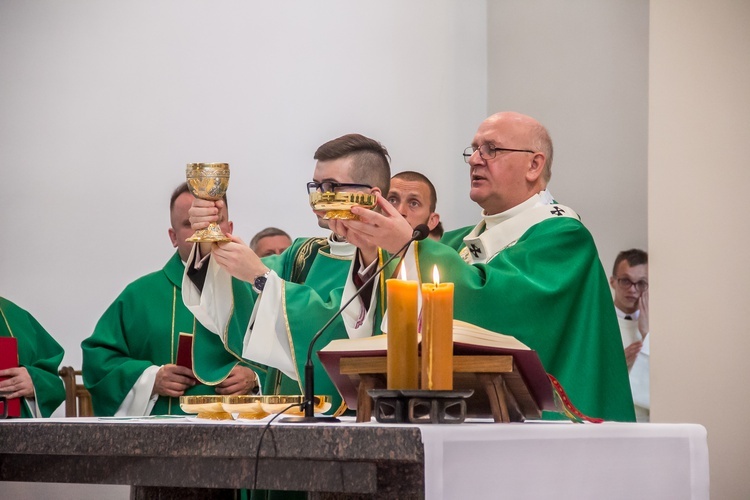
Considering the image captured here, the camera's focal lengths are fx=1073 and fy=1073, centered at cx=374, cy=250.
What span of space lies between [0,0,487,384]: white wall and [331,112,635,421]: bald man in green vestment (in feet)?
6.36

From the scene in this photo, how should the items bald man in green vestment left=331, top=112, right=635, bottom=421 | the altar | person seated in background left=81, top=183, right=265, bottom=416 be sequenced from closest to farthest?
the altar → bald man in green vestment left=331, top=112, right=635, bottom=421 → person seated in background left=81, top=183, right=265, bottom=416

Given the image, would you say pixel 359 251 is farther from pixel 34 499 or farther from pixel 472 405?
pixel 34 499

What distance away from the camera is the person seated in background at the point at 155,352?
200 inches

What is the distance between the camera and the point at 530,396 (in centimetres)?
252

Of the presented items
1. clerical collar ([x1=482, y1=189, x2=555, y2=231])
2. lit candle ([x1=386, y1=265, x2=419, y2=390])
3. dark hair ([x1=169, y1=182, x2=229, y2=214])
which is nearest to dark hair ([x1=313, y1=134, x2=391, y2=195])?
clerical collar ([x1=482, y1=189, x2=555, y2=231])

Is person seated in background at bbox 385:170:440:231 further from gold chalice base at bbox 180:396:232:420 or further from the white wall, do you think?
gold chalice base at bbox 180:396:232:420

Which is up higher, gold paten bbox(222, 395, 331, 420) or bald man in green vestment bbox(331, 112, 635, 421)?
bald man in green vestment bbox(331, 112, 635, 421)

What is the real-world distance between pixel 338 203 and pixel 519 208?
4.00 feet

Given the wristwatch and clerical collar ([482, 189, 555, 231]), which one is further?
clerical collar ([482, 189, 555, 231])

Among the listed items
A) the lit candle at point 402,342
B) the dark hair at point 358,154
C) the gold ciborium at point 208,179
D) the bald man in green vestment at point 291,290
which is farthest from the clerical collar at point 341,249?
the lit candle at point 402,342

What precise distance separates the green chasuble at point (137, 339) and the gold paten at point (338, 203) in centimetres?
226

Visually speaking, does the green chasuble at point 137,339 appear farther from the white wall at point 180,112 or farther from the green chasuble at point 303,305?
the green chasuble at point 303,305

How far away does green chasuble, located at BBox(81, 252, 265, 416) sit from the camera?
5281 mm

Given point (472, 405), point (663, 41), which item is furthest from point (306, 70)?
point (472, 405)
